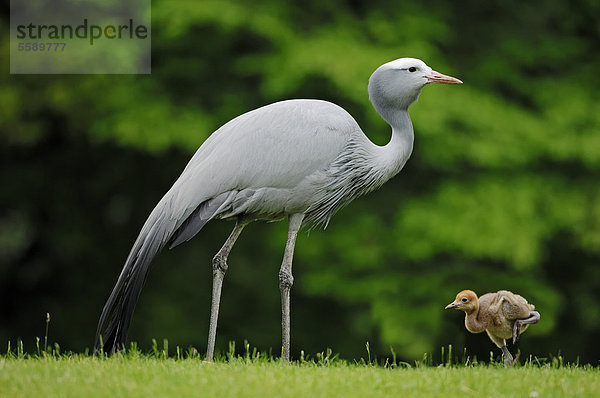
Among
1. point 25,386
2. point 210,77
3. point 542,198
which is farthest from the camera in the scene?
point 210,77

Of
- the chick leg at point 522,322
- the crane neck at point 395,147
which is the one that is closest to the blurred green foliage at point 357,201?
the crane neck at point 395,147

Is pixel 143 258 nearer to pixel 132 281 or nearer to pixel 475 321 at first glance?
pixel 132 281

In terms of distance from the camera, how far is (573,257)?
1153 centimetres

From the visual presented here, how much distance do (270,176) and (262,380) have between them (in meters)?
1.62

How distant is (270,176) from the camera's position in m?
5.67

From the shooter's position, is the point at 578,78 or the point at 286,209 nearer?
the point at 286,209

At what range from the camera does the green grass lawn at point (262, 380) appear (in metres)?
4.25

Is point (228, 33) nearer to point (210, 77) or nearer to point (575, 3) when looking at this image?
point (210, 77)

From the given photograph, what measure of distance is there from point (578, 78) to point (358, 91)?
3.34 metres

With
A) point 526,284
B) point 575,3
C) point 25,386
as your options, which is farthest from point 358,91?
point 25,386

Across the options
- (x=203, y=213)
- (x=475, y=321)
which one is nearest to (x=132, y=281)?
(x=203, y=213)

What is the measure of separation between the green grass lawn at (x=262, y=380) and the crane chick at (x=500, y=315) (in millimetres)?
254

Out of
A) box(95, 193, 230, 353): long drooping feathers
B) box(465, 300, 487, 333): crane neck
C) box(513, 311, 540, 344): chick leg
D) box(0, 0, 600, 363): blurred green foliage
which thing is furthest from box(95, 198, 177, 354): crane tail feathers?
box(0, 0, 600, 363): blurred green foliage

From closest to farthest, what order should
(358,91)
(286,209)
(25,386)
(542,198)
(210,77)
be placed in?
(25,386) < (286,209) < (358,91) < (542,198) < (210,77)
